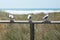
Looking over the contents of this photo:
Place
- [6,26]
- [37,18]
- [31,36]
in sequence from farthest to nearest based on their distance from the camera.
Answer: [37,18]
[6,26]
[31,36]

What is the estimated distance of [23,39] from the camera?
2.99m

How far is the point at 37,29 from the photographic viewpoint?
3.16m

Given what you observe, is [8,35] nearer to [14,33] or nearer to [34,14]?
[14,33]

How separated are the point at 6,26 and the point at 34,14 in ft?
2.45

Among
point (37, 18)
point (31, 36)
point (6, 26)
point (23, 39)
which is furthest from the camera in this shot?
point (37, 18)

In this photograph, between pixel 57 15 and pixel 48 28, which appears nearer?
pixel 48 28

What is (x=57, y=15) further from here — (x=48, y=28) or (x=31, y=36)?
(x=31, y=36)

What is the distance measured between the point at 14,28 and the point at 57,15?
3.11 feet

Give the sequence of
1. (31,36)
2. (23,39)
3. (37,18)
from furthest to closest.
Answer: (37,18), (23,39), (31,36)

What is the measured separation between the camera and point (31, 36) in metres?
2.73

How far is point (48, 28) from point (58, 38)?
243mm

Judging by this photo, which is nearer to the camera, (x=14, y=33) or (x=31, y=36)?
(x=31, y=36)

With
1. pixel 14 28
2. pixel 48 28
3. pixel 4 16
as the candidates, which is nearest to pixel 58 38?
pixel 48 28

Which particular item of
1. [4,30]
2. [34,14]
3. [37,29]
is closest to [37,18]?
[34,14]
